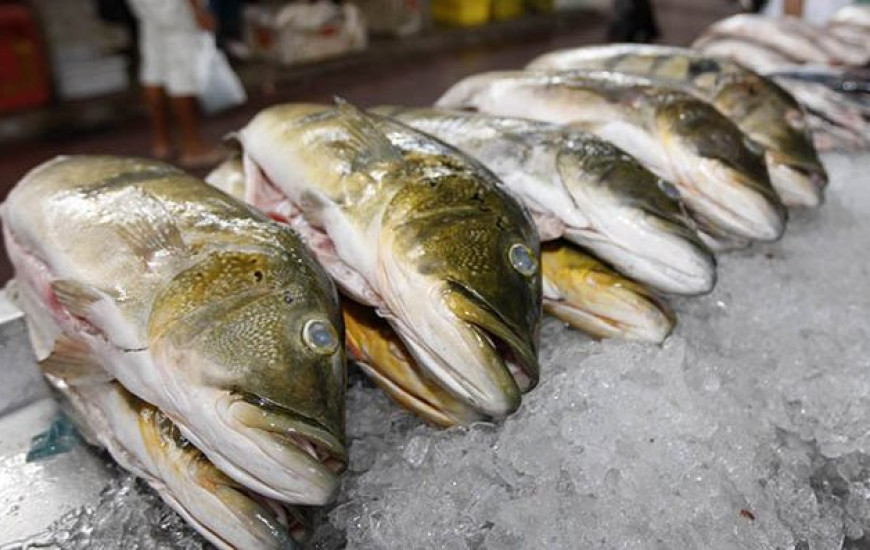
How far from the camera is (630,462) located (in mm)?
1543

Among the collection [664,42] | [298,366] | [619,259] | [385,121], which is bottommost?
[664,42]

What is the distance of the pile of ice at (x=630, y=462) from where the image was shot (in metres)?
1.42

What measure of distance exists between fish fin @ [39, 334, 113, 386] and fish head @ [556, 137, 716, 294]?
1107 millimetres

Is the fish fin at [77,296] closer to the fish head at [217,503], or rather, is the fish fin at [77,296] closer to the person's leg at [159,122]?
the fish head at [217,503]

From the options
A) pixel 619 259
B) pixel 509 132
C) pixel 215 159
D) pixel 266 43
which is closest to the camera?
pixel 619 259

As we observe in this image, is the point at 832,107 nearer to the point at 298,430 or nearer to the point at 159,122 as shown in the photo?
the point at 298,430

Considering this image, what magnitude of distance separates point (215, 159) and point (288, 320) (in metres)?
5.43

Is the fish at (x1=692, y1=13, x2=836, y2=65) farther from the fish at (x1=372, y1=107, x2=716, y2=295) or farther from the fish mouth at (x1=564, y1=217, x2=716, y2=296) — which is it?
the fish mouth at (x1=564, y1=217, x2=716, y2=296)

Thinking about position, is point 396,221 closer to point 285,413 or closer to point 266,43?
point 285,413

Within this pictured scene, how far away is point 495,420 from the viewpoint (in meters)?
1.56

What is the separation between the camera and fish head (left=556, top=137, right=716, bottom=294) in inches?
71.7

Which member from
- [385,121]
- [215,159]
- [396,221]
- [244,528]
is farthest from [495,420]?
[215,159]

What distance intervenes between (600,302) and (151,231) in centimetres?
102

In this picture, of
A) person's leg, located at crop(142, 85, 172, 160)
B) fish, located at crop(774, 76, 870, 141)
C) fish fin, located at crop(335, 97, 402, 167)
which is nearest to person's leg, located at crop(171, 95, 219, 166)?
person's leg, located at crop(142, 85, 172, 160)
